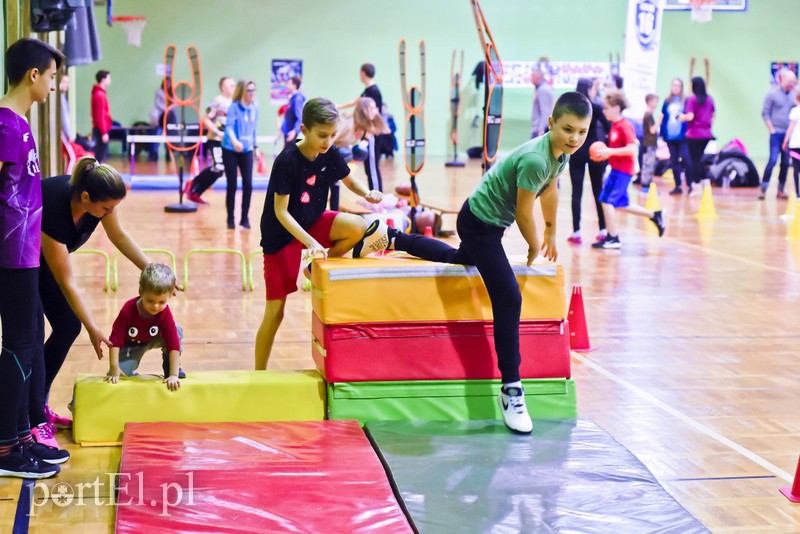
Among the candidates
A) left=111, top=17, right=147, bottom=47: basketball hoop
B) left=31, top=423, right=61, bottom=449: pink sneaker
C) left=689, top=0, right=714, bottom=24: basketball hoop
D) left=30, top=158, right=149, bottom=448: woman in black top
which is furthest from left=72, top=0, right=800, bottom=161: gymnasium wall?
left=31, top=423, right=61, bottom=449: pink sneaker

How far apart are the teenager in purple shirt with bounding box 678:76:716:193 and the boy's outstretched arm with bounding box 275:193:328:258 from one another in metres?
12.2

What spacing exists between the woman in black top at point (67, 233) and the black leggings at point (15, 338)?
180 mm

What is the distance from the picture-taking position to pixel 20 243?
12.2ft

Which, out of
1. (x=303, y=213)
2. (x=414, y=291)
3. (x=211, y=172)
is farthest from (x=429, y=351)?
(x=211, y=172)

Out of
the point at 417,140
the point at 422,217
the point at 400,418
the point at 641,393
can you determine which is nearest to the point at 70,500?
the point at 400,418

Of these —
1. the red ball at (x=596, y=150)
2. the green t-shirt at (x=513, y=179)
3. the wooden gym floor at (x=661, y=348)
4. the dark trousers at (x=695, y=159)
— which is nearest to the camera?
the wooden gym floor at (x=661, y=348)

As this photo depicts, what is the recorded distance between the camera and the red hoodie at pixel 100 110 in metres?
17.0

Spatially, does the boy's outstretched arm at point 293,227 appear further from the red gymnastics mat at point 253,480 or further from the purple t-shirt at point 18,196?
the purple t-shirt at point 18,196

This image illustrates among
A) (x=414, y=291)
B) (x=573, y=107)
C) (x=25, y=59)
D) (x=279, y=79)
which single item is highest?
(x=279, y=79)

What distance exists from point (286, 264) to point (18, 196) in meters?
1.46

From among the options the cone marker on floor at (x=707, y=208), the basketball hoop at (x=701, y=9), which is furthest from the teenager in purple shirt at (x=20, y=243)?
the basketball hoop at (x=701, y=9)

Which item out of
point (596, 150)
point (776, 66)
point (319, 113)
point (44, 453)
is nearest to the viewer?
point (44, 453)

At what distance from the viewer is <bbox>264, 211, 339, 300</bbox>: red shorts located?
15.9 ft

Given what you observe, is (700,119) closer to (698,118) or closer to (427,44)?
(698,118)
